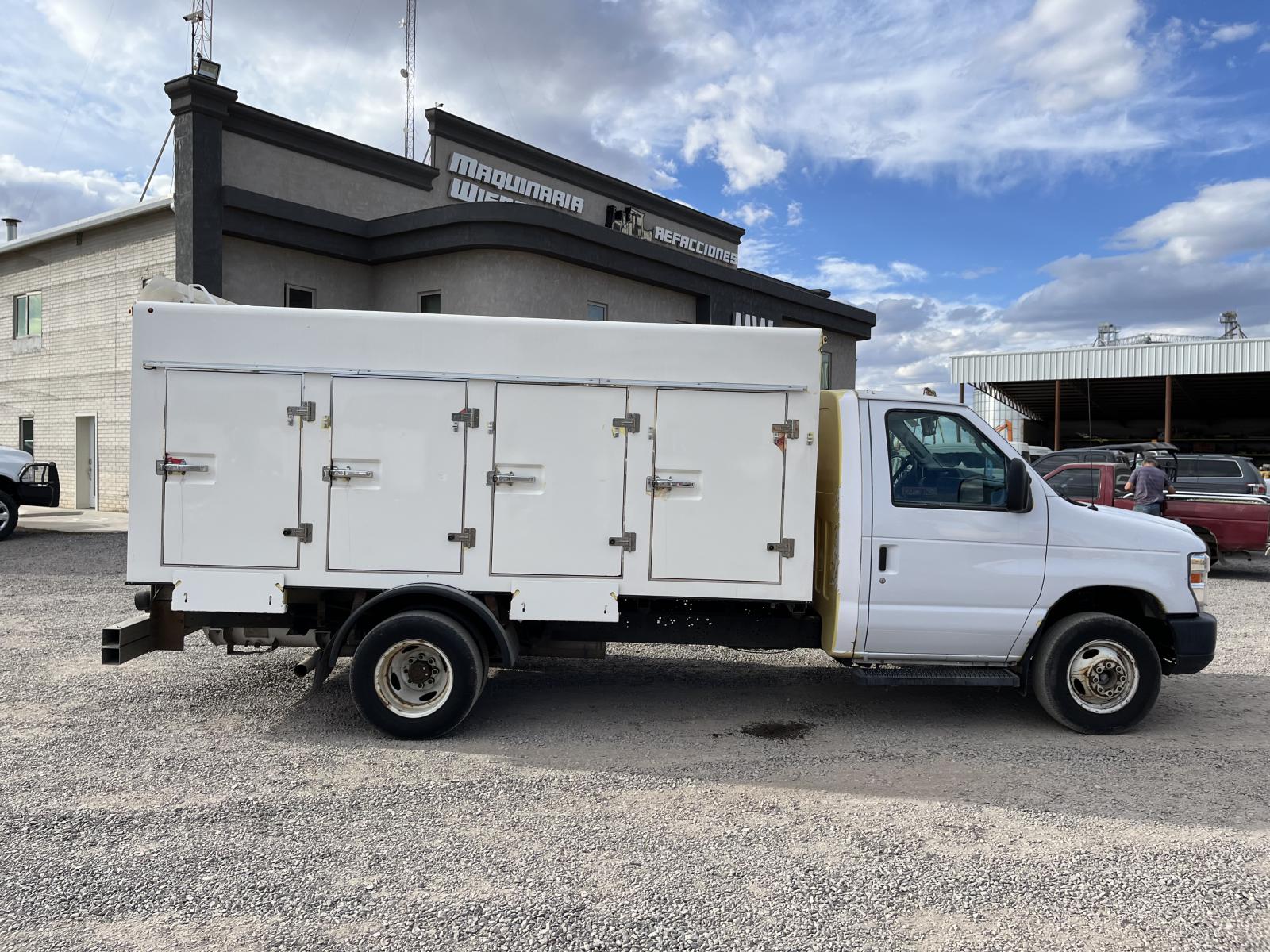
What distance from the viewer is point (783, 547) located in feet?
18.6

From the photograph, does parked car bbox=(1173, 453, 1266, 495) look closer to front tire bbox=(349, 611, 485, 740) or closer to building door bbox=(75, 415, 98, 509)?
front tire bbox=(349, 611, 485, 740)

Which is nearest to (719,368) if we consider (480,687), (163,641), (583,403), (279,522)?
(583,403)

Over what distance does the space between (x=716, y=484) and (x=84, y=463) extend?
822 inches

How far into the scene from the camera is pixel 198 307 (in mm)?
5504

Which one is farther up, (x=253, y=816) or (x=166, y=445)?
(x=166, y=445)

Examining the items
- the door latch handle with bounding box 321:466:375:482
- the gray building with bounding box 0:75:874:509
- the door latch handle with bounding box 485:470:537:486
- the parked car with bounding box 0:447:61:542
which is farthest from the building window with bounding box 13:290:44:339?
the door latch handle with bounding box 485:470:537:486

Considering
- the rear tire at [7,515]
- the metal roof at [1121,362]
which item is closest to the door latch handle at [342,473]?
the rear tire at [7,515]

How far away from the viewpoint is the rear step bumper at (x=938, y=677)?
5.78 meters

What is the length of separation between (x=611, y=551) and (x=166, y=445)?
113 inches

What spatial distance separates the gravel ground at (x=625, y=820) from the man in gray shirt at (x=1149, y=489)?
6260mm

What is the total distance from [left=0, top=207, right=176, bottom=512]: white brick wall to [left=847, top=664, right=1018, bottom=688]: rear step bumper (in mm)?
17541

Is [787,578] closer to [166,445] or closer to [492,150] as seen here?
[166,445]

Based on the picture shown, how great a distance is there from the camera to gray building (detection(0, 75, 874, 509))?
53.4 ft

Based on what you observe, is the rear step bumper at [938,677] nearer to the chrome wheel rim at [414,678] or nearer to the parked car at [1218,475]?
the chrome wheel rim at [414,678]
